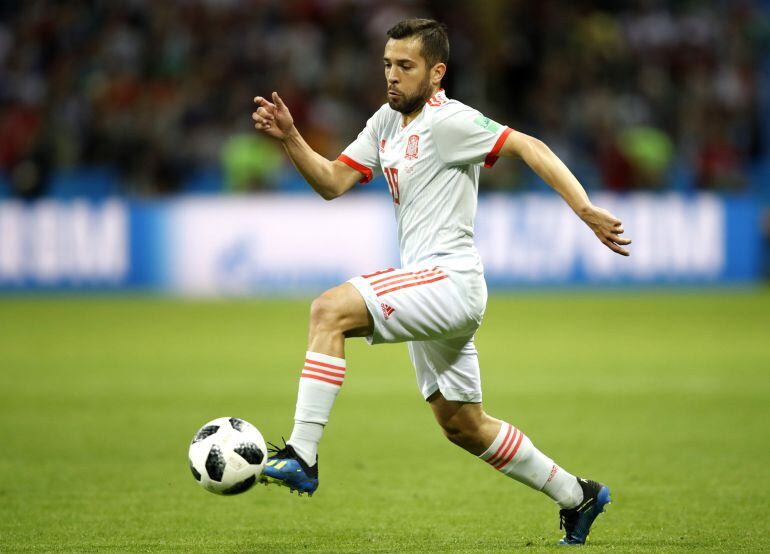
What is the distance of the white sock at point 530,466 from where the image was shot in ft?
18.4

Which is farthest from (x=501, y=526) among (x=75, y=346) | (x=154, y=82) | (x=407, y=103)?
(x=154, y=82)

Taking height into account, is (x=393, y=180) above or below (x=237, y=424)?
above

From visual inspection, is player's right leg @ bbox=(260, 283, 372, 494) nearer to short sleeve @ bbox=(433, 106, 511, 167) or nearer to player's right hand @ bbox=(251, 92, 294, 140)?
short sleeve @ bbox=(433, 106, 511, 167)

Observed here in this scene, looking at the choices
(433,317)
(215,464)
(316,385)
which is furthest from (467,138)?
(215,464)

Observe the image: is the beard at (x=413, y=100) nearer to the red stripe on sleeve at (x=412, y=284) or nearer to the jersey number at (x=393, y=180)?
the jersey number at (x=393, y=180)

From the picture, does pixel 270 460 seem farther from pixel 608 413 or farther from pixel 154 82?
pixel 154 82

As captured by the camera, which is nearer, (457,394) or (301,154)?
(457,394)

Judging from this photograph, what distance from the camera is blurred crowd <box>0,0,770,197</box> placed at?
19609 millimetres

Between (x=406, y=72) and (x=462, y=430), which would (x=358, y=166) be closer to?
(x=406, y=72)

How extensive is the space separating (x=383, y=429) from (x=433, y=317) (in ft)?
12.9

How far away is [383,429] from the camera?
29.6 ft

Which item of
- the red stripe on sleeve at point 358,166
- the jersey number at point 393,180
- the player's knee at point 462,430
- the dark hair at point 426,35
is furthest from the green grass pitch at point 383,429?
the dark hair at point 426,35

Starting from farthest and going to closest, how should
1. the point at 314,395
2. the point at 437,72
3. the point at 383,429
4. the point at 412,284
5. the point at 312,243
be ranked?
the point at 312,243, the point at 383,429, the point at 437,72, the point at 412,284, the point at 314,395

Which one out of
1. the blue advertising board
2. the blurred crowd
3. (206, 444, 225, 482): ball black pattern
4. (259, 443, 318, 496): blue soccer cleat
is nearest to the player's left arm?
(259, 443, 318, 496): blue soccer cleat
